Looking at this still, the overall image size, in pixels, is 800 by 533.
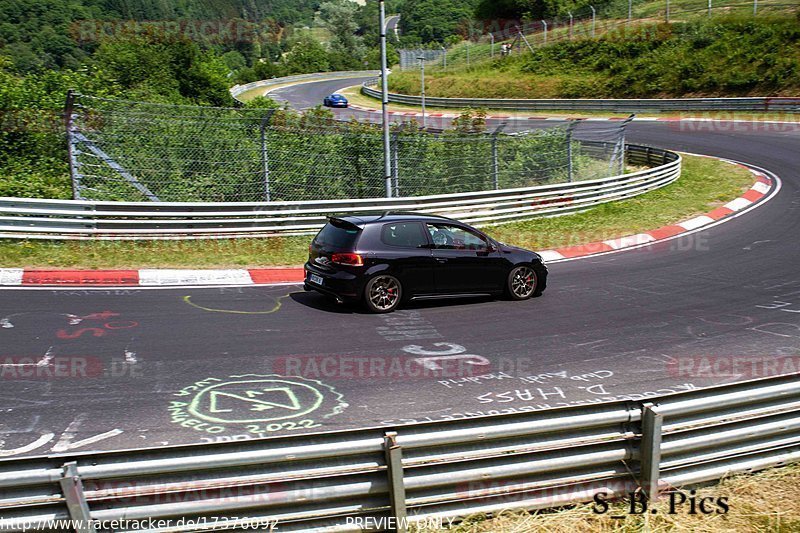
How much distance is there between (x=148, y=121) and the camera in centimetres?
1563

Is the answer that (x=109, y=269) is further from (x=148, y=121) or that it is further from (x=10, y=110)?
(x=10, y=110)

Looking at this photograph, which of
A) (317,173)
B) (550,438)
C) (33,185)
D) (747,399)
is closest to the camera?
(550,438)

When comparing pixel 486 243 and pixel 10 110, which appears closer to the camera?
pixel 486 243

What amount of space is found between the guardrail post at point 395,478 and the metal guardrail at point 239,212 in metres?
10.3

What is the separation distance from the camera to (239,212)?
15.9 meters

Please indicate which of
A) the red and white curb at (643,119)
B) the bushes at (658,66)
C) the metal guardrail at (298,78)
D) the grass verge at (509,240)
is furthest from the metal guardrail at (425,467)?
the metal guardrail at (298,78)

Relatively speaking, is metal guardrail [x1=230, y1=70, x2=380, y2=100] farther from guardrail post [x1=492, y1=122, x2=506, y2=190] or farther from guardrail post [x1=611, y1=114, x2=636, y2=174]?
guardrail post [x1=492, y1=122, x2=506, y2=190]

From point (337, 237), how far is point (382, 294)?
3.63ft

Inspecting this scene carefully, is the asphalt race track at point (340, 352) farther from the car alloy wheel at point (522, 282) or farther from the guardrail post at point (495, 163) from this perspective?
the guardrail post at point (495, 163)

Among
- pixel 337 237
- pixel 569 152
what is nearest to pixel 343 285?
pixel 337 237

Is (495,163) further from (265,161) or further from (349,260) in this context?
(349,260)

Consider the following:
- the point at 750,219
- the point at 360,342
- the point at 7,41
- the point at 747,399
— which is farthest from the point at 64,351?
the point at 7,41

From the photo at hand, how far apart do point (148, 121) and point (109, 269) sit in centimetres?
352

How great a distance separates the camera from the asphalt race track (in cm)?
772
